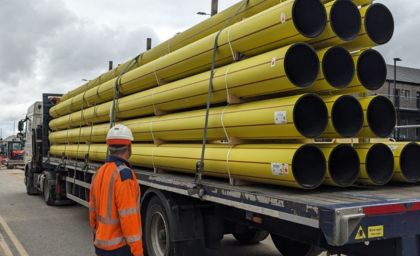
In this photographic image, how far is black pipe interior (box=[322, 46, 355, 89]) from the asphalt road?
8.62 feet

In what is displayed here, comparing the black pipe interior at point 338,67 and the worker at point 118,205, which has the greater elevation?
the black pipe interior at point 338,67

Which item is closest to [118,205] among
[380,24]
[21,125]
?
[380,24]

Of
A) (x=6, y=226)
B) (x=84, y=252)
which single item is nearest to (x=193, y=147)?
(x=84, y=252)

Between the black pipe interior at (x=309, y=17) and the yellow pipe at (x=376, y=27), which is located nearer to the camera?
the black pipe interior at (x=309, y=17)

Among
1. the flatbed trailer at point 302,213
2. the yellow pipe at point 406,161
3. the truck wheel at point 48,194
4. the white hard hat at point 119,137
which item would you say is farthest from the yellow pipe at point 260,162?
the truck wheel at point 48,194

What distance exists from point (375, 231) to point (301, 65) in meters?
1.62

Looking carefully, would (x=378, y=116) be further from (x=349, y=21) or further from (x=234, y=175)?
(x=234, y=175)

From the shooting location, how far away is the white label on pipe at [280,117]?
13.0 feet

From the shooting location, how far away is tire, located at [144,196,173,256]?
588 cm

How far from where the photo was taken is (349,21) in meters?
4.34

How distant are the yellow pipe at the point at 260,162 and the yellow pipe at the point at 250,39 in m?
0.96

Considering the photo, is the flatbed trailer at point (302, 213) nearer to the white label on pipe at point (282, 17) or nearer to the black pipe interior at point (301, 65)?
the black pipe interior at point (301, 65)

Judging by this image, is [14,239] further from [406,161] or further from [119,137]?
[406,161]

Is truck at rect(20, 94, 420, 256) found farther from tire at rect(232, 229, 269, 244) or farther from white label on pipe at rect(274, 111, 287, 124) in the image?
white label on pipe at rect(274, 111, 287, 124)
